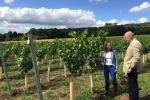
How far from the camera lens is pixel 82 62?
23.5ft

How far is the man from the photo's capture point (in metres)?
5.58

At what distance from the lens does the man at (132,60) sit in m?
5.58

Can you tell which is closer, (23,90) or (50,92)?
(50,92)

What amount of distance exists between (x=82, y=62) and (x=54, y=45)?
1097cm

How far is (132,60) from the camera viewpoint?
18.5 ft

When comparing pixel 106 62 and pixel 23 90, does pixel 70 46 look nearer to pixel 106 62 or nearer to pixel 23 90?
pixel 106 62

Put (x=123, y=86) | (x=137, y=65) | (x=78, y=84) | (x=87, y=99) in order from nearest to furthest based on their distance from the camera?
(x=137, y=65)
(x=87, y=99)
(x=123, y=86)
(x=78, y=84)

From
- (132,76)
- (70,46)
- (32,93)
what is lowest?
(32,93)

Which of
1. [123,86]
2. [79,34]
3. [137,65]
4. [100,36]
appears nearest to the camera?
[137,65]

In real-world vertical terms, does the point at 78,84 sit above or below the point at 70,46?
below

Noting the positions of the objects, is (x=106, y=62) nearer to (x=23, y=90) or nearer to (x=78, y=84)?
(x=78, y=84)

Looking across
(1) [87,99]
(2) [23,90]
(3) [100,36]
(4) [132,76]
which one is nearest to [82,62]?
(1) [87,99]

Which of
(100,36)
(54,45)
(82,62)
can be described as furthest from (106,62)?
(54,45)

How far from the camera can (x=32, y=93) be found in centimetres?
834
